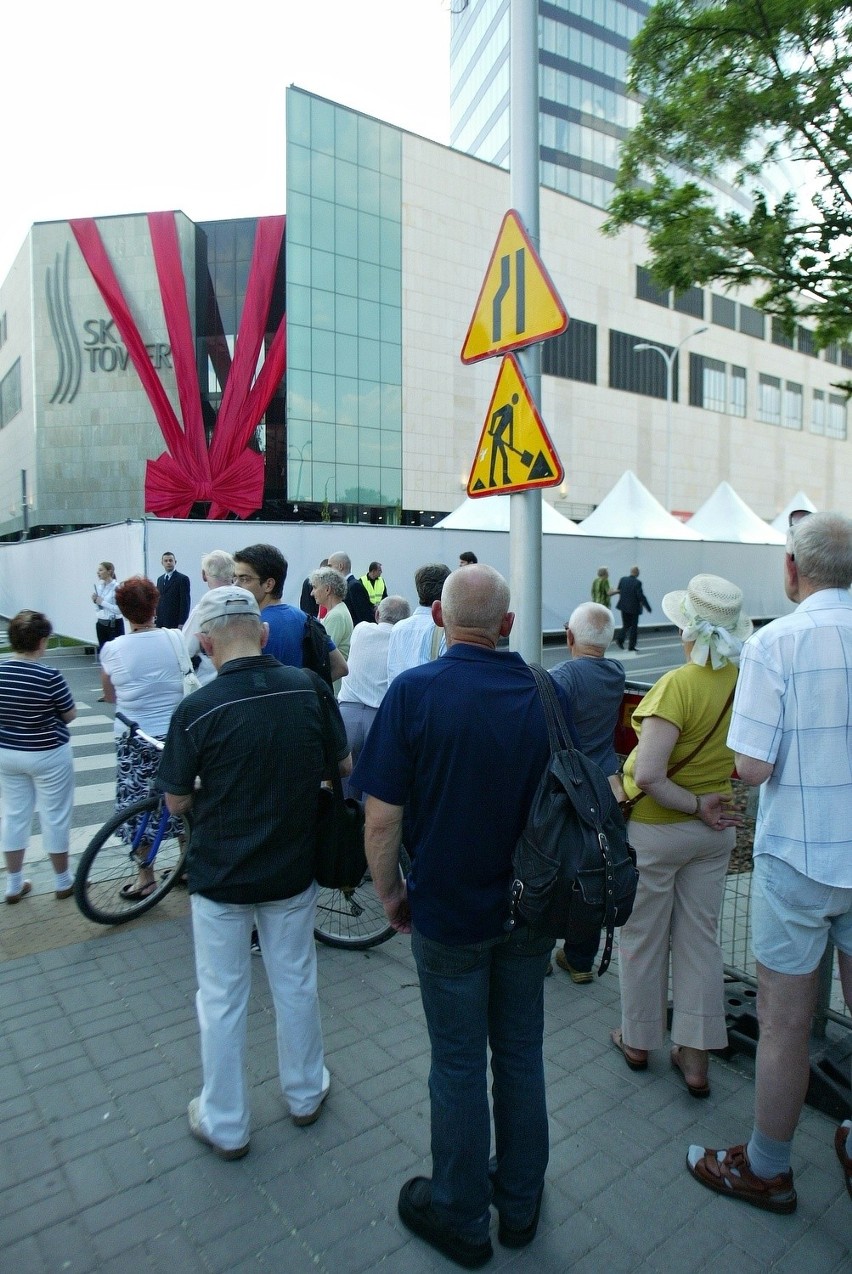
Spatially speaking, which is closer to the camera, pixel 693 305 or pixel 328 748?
pixel 328 748

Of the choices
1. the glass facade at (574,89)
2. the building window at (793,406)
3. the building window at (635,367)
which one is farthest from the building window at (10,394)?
the building window at (793,406)

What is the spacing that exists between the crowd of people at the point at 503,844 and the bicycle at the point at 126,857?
1.79 metres

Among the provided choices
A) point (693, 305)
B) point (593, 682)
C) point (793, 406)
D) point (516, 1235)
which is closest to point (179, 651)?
point (593, 682)

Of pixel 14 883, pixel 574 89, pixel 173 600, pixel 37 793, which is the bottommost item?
pixel 14 883

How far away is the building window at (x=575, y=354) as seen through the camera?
38.3 m

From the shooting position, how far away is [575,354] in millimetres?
39594

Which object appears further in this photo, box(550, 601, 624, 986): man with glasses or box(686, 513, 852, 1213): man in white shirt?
box(550, 601, 624, 986): man with glasses

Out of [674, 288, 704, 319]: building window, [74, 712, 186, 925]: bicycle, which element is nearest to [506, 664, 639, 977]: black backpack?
[74, 712, 186, 925]: bicycle

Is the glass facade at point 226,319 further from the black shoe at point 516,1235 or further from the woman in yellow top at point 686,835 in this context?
the black shoe at point 516,1235

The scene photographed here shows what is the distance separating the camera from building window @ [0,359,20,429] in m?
44.3

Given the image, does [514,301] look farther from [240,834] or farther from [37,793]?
[37,793]

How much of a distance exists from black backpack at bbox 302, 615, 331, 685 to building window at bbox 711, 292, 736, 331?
48635 millimetres

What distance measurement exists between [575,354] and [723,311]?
13502 millimetres

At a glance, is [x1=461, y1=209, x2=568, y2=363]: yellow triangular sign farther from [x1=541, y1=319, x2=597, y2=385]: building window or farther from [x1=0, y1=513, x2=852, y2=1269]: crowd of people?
[x1=541, y1=319, x2=597, y2=385]: building window
